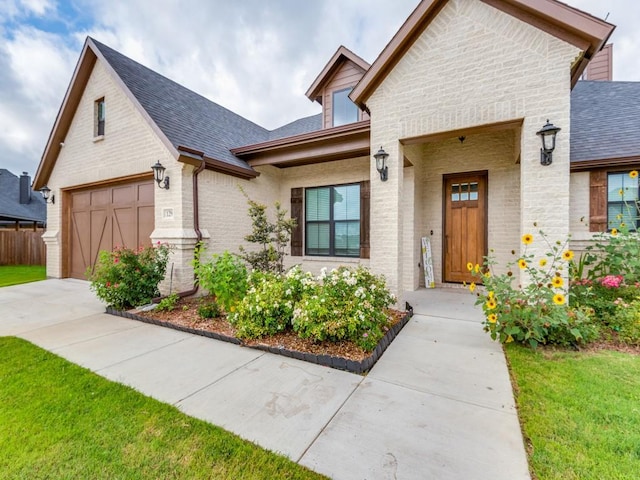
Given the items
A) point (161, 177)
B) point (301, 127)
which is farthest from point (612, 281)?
point (301, 127)

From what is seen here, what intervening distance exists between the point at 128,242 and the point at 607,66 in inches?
588

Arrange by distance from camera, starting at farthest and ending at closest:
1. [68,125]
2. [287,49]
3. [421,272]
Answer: [287,49] < [68,125] < [421,272]

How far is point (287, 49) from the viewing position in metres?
11.7

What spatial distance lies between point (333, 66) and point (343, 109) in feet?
3.86

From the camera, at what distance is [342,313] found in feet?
11.6

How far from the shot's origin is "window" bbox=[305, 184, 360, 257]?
7590mm

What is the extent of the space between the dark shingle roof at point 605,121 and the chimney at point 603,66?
1.49 metres

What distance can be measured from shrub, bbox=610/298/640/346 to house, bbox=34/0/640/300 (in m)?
1.22

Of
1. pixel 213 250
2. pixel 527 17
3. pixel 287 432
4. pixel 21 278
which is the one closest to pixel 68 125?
pixel 21 278

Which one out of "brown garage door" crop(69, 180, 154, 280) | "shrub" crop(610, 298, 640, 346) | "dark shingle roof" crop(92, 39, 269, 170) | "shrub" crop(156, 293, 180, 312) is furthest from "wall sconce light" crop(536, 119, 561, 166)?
"brown garage door" crop(69, 180, 154, 280)

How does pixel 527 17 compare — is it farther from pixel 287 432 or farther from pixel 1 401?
pixel 1 401

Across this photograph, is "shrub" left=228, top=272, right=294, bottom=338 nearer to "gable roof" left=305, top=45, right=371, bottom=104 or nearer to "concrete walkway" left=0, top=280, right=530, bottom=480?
"concrete walkway" left=0, top=280, right=530, bottom=480

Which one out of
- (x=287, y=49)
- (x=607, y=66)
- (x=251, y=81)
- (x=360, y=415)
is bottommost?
(x=360, y=415)

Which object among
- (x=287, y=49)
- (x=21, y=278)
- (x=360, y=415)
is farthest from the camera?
(x=287, y=49)
